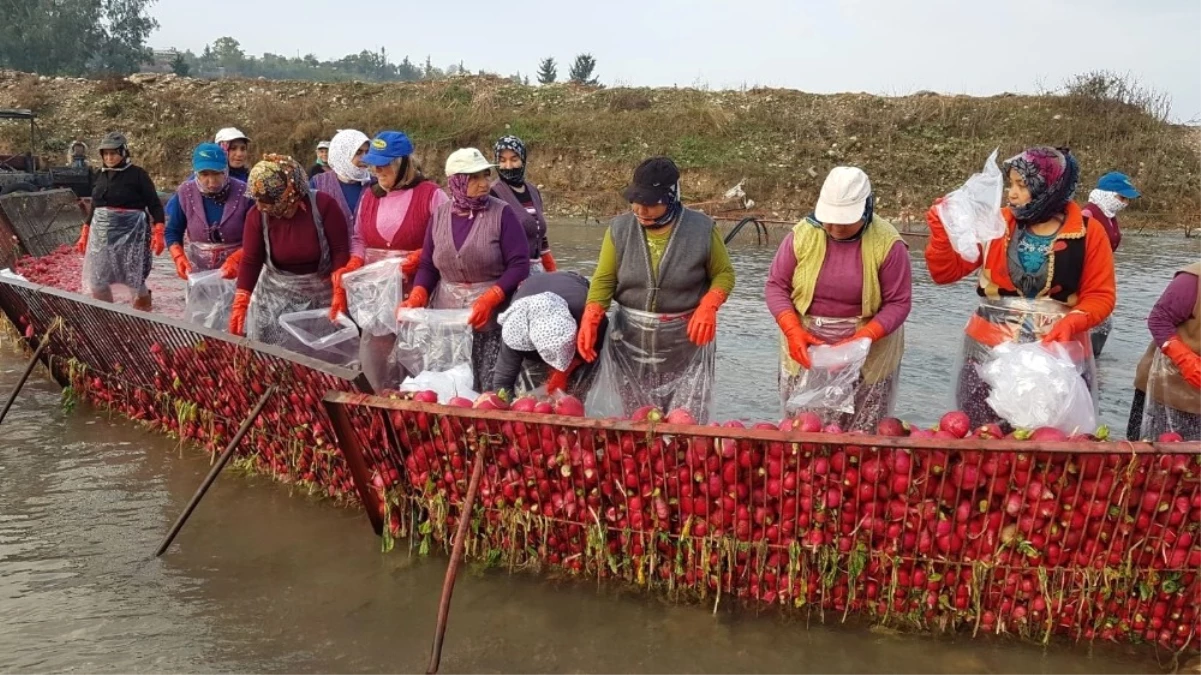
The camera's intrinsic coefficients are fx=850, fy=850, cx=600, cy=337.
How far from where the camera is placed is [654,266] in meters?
3.83

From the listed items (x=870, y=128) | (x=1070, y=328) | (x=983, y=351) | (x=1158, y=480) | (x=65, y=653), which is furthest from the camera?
(x=870, y=128)

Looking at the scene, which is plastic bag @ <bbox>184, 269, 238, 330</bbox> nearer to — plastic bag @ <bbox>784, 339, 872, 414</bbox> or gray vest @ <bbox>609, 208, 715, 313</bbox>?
gray vest @ <bbox>609, 208, 715, 313</bbox>

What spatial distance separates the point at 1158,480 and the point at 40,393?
655 centimetres

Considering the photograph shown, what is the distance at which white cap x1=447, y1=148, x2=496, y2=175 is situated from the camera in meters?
4.21

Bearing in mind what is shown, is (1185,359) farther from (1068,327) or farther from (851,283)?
(851,283)

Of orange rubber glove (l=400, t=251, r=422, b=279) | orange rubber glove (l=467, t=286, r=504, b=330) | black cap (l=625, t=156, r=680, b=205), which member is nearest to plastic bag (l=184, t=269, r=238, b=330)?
orange rubber glove (l=400, t=251, r=422, b=279)

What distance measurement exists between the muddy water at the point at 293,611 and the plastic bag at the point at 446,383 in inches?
27.7

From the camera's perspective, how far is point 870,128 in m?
23.8

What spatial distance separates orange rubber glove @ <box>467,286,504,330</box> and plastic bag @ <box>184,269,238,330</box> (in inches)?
86.4

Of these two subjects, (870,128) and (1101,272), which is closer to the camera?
(1101,272)

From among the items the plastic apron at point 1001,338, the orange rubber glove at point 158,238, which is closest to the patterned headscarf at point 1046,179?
the plastic apron at point 1001,338

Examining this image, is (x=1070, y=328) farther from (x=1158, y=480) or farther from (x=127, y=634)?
(x=127, y=634)

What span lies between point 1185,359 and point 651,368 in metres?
2.19

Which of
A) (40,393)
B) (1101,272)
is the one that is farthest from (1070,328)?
(40,393)
